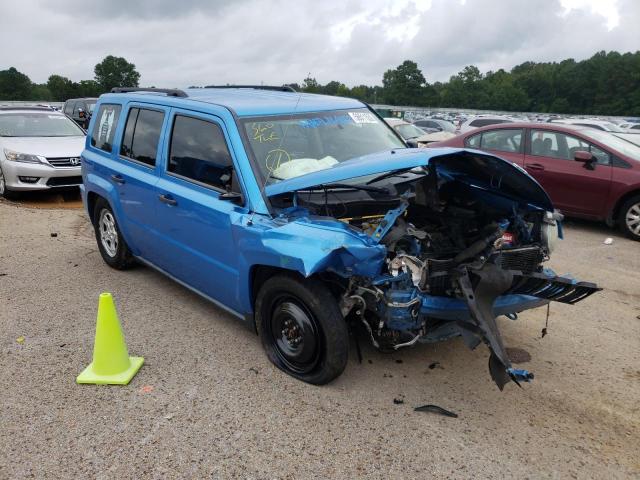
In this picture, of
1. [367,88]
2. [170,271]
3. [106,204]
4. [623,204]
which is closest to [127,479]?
[170,271]

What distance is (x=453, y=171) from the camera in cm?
379

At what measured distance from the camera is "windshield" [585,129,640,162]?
7715 mm

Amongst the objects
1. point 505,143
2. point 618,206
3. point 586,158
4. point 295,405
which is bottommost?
point 295,405

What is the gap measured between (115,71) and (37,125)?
86.1 metres

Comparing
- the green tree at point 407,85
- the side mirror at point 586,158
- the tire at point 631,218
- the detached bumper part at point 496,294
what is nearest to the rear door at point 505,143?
the side mirror at point 586,158

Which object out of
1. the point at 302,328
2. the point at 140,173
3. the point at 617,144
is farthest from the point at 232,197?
the point at 617,144

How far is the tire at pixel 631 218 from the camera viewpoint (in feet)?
24.1

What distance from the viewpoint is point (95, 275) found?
5688 millimetres

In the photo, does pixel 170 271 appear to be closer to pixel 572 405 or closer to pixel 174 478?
pixel 174 478

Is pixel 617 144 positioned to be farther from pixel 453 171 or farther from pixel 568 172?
→ pixel 453 171

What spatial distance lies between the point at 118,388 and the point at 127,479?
95 cm

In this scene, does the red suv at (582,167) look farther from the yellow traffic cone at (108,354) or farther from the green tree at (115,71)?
the green tree at (115,71)

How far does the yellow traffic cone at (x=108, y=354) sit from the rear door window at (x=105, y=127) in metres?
2.33

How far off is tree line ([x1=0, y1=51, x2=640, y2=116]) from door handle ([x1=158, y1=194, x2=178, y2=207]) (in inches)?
2394
